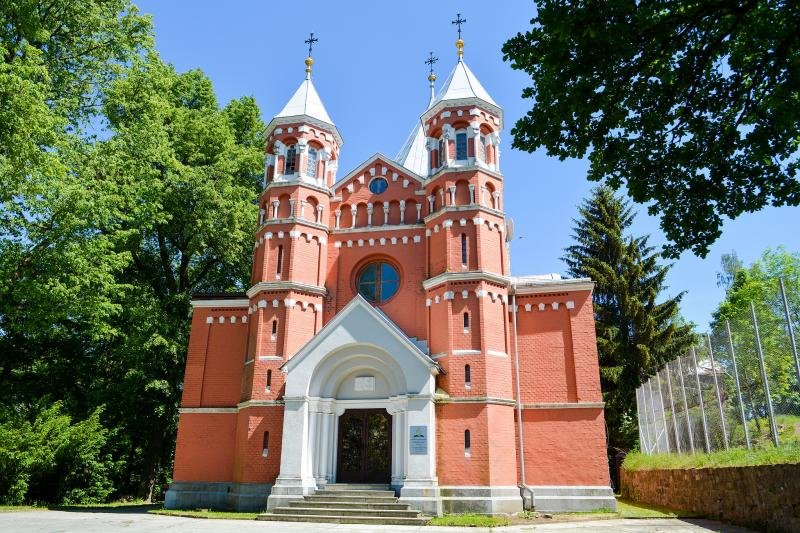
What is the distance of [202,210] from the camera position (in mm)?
23672

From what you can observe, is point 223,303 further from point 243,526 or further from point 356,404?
point 243,526

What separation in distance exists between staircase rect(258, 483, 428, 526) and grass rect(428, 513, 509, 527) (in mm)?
461

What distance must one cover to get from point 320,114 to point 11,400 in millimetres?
15956

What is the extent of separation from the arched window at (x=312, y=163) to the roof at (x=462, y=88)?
15.2ft

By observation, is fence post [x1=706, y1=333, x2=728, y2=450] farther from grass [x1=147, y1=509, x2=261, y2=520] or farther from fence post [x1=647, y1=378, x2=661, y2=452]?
grass [x1=147, y1=509, x2=261, y2=520]

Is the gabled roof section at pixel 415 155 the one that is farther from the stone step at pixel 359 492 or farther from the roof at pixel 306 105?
the stone step at pixel 359 492

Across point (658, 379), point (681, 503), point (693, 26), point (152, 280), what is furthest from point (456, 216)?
point (152, 280)

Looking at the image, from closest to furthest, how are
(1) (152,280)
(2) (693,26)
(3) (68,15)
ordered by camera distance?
(2) (693,26) → (3) (68,15) → (1) (152,280)

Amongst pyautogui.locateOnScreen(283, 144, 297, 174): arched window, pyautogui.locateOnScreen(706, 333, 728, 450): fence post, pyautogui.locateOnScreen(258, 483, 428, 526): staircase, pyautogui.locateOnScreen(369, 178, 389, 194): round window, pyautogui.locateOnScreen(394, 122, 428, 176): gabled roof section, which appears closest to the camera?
pyautogui.locateOnScreen(706, 333, 728, 450): fence post

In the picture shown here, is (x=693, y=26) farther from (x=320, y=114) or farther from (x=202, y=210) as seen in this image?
(x=202, y=210)

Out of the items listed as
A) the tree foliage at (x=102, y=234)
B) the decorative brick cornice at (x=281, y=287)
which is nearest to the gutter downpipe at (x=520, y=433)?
the decorative brick cornice at (x=281, y=287)

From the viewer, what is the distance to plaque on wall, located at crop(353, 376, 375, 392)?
1817 centimetres

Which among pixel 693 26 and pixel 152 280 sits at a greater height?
pixel 152 280

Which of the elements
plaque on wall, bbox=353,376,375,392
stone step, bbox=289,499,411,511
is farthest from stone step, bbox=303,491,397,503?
plaque on wall, bbox=353,376,375,392
